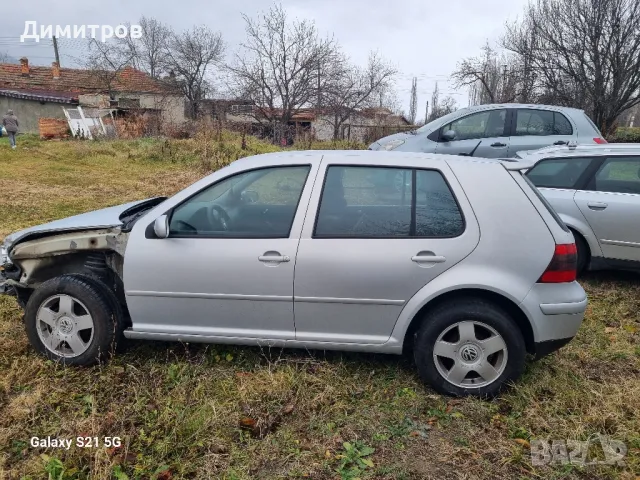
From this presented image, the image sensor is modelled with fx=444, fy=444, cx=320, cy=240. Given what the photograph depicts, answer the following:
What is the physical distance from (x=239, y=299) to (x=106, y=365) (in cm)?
113

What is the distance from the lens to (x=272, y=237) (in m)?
2.87

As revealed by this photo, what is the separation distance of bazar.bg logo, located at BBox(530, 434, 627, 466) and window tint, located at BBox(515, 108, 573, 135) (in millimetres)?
5727

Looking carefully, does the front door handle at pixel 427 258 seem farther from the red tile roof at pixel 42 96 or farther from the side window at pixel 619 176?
the red tile roof at pixel 42 96

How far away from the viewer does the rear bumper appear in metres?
2.70

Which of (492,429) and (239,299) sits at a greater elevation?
(239,299)

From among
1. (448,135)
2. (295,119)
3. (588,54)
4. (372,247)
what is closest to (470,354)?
(372,247)

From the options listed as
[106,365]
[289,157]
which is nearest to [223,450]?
[106,365]

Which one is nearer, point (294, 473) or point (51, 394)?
point (294, 473)

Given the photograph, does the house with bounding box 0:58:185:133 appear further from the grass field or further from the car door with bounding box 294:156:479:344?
the car door with bounding box 294:156:479:344

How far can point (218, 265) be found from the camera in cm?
287

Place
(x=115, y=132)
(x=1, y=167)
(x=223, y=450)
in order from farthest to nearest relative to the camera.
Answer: (x=115, y=132) → (x=1, y=167) → (x=223, y=450)

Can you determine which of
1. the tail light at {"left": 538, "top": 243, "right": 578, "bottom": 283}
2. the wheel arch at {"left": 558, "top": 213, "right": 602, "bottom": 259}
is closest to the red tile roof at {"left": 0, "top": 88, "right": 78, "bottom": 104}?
the wheel arch at {"left": 558, "top": 213, "right": 602, "bottom": 259}

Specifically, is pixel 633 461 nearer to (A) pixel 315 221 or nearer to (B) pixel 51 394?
(A) pixel 315 221

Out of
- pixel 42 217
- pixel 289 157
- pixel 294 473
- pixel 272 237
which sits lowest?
pixel 294 473
